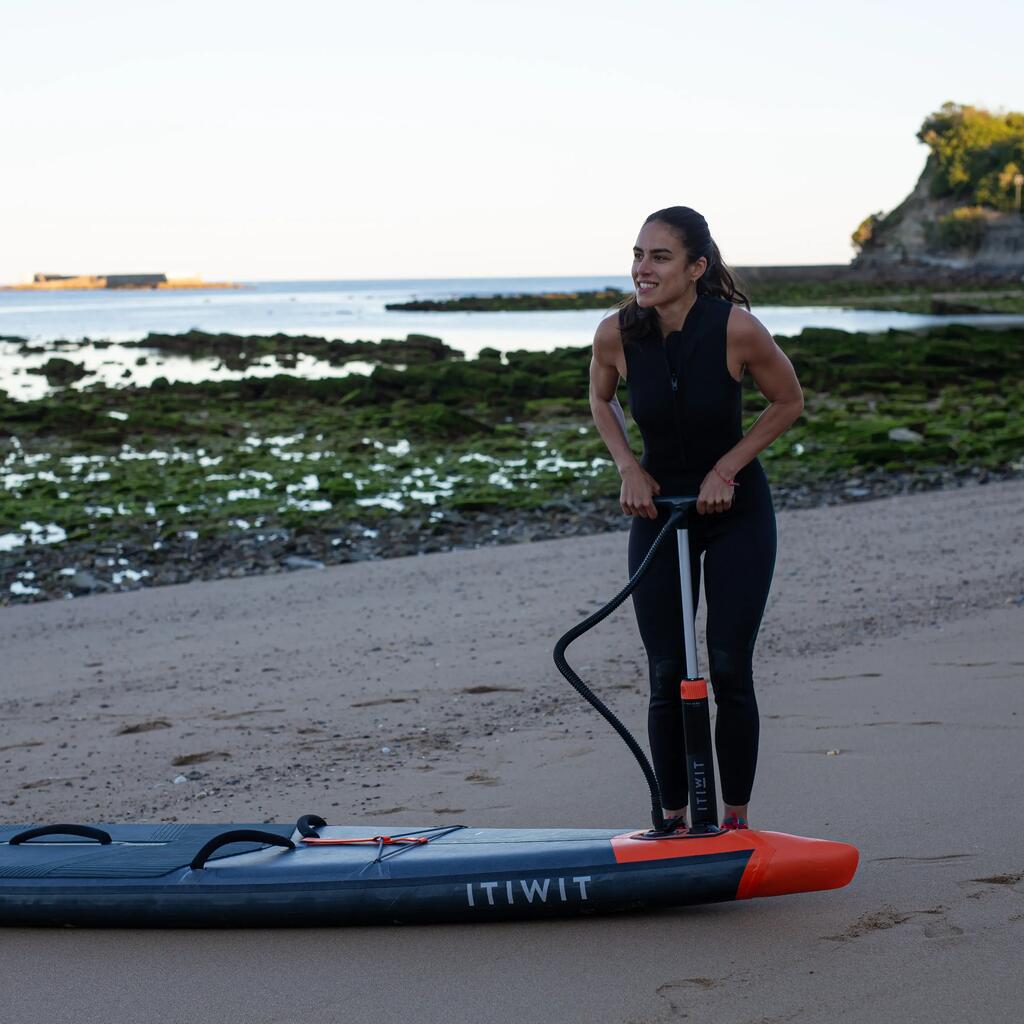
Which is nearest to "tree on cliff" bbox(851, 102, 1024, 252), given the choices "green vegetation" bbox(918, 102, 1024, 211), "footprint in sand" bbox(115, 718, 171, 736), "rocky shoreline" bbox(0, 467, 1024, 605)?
"green vegetation" bbox(918, 102, 1024, 211)

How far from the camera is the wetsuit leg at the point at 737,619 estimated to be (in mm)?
3316

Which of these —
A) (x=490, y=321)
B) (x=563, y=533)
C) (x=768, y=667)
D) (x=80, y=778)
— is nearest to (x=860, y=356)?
(x=563, y=533)

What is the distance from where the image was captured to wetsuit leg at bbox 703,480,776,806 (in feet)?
10.9

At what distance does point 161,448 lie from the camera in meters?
16.5

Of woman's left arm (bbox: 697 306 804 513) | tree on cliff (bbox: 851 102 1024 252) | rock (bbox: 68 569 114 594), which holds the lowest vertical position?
rock (bbox: 68 569 114 594)

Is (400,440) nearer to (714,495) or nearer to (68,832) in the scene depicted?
(68,832)

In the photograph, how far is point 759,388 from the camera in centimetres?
336

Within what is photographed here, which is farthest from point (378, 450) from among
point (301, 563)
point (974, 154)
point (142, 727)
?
point (974, 154)

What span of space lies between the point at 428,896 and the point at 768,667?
9.84 ft

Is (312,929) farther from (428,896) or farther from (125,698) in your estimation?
(125,698)

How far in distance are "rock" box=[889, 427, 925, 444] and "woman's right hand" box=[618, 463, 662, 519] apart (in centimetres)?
1164

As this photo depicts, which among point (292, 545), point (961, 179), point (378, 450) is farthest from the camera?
point (961, 179)

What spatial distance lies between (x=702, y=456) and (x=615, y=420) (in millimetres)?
301

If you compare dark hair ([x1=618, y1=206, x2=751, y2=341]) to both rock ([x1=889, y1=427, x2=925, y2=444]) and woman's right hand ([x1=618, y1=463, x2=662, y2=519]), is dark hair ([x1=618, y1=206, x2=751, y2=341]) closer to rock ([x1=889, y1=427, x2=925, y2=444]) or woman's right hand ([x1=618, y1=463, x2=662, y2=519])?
woman's right hand ([x1=618, y1=463, x2=662, y2=519])
